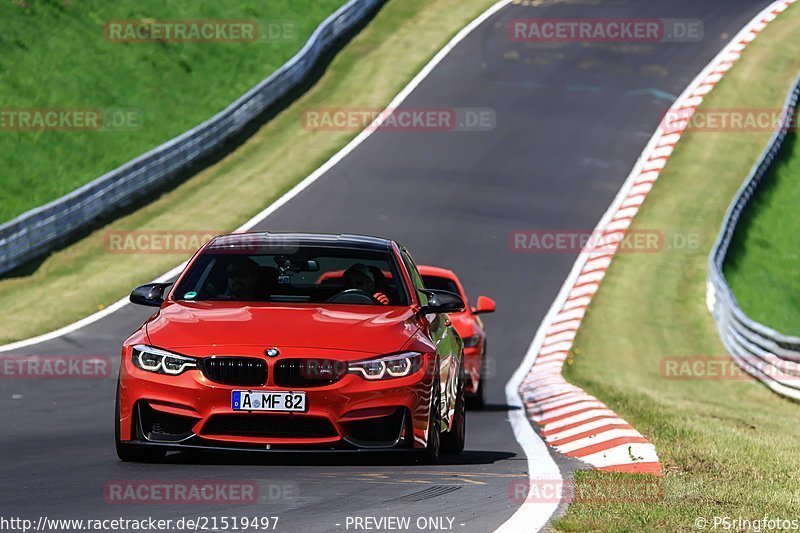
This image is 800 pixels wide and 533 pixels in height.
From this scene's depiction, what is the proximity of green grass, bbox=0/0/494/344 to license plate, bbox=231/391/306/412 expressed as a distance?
12621mm

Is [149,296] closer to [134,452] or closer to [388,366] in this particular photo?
[134,452]

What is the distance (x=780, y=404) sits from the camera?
20.5m

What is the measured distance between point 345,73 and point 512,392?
23086mm

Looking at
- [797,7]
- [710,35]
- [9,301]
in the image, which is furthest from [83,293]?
[797,7]

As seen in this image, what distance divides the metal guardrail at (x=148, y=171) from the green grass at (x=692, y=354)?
32.6 ft

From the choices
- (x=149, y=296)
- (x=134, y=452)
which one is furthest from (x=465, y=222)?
(x=134, y=452)

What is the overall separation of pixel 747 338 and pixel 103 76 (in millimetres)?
20950

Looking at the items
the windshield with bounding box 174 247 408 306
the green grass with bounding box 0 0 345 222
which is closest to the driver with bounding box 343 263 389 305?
the windshield with bounding box 174 247 408 306

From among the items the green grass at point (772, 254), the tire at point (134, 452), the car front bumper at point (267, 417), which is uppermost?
the car front bumper at point (267, 417)

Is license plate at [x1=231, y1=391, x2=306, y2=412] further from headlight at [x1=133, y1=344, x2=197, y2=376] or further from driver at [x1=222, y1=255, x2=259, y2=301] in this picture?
driver at [x1=222, y1=255, x2=259, y2=301]

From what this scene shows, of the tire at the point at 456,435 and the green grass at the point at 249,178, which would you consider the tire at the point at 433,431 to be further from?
the green grass at the point at 249,178

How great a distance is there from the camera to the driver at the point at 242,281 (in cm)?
970

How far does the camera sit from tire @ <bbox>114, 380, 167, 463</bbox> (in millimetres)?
8797

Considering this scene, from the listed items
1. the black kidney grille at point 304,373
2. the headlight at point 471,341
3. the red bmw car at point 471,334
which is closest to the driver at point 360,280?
the black kidney grille at point 304,373
